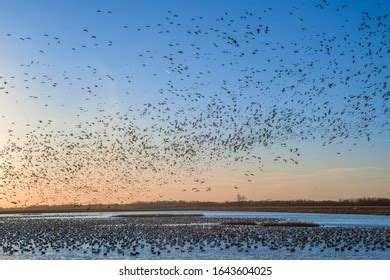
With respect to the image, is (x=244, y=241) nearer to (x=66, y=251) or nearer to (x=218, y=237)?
(x=218, y=237)

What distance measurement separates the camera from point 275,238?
36.7 meters
